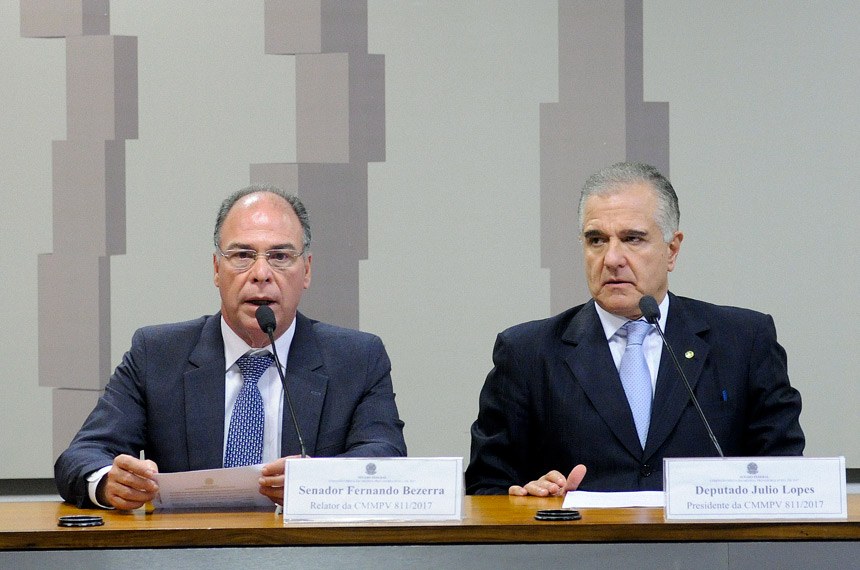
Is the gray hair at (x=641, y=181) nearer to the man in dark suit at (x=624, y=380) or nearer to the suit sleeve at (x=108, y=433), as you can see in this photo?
the man in dark suit at (x=624, y=380)

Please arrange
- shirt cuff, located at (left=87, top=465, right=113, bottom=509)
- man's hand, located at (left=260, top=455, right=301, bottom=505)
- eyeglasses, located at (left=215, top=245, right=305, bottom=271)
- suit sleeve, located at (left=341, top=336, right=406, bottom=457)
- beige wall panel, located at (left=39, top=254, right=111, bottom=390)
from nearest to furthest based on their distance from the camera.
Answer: man's hand, located at (left=260, top=455, right=301, bottom=505), shirt cuff, located at (left=87, top=465, right=113, bottom=509), suit sleeve, located at (left=341, top=336, right=406, bottom=457), eyeglasses, located at (left=215, top=245, right=305, bottom=271), beige wall panel, located at (left=39, top=254, right=111, bottom=390)

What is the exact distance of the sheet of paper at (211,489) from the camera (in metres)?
2.07

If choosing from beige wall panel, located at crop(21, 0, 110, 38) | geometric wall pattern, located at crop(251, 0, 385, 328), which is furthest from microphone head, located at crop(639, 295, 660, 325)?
beige wall panel, located at crop(21, 0, 110, 38)

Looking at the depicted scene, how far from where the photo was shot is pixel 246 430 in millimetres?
2531

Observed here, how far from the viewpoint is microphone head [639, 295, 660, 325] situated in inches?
95.3

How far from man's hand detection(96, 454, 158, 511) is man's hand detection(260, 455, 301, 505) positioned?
200 mm

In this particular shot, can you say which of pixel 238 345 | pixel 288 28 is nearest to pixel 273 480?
pixel 238 345

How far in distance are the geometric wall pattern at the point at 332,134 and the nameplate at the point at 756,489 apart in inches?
63.3

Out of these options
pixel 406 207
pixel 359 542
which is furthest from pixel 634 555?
pixel 406 207

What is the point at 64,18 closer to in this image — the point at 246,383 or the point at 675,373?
the point at 246,383

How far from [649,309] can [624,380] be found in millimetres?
301

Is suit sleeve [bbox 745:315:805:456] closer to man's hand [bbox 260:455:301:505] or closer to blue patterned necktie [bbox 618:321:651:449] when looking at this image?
blue patterned necktie [bbox 618:321:651:449]

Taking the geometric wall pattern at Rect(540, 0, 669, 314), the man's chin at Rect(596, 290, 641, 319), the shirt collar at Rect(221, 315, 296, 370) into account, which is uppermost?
the geometric wall pattern at Rect(540, 0, 669, 314)

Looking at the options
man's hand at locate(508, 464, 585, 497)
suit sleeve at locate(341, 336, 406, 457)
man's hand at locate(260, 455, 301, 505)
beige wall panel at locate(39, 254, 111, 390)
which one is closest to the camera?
man's hand at locate(260, 455, 301, 505)
